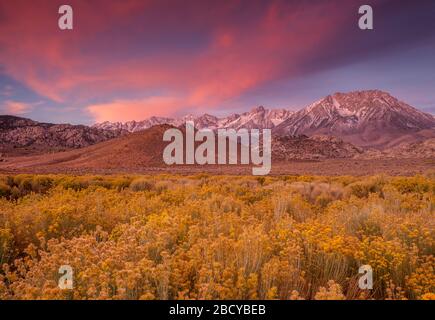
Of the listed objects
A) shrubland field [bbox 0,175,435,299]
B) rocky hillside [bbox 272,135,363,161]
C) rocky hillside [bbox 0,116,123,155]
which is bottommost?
shrubland field [bbox 0,175,435,299]

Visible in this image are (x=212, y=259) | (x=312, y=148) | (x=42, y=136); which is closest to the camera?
(x=212, y=259)

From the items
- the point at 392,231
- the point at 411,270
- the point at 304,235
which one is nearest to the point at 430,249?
the point at 392,231

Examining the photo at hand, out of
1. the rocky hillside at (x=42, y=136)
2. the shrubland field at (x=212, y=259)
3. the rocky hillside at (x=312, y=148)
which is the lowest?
the shrubland field at (x=212, y=259)

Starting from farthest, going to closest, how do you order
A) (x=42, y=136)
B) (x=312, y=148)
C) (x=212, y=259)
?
(x=42, y=136)
(x=312, y=148)
(x=212, y=259)

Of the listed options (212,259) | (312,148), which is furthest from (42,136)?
(212,259)

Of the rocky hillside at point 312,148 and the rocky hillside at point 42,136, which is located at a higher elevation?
the rocky hillside at point 42,136

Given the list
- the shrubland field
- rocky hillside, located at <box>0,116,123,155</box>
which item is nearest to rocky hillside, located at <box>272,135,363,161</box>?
rocky hillside, located at <box>0,116,123,155</box>

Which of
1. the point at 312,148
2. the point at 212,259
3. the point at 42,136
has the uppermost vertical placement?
the point at 42,136

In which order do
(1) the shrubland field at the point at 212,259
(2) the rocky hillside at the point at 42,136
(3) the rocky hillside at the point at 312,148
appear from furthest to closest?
(2) the rocky hillside at the point at 42,136
(3) the rocky hillside at the point at 312,148
(1) the shrubland field at the point at 212,259

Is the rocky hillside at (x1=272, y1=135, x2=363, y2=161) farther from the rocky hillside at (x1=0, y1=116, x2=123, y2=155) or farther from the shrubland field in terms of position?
the shrubland field

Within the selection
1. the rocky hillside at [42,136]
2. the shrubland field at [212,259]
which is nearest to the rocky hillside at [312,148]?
the rocky hillside at [42,136]

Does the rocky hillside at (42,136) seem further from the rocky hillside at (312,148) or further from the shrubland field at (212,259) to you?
the shrubland field at (212,259)

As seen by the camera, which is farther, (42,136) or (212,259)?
(42,136)

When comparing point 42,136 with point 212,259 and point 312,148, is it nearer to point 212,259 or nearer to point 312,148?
point 312,148
